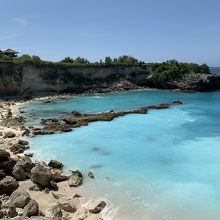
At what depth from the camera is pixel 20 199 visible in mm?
19250

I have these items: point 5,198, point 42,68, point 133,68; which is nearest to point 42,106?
point 42,68

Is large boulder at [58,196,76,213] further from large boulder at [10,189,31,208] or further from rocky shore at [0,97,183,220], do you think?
large boulder at [10,189,31,208]

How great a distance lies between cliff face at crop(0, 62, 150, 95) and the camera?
72250mm

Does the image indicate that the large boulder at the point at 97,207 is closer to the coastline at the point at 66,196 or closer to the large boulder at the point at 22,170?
the coastline at the point at 66,196

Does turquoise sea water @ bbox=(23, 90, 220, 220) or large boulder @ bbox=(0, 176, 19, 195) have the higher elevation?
large boulder @ bbox=(0, 176, 19, 195)

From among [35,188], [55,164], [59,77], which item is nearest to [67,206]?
[35,188]

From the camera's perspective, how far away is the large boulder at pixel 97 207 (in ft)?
63.5

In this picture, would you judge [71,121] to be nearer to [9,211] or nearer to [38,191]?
[38,191]

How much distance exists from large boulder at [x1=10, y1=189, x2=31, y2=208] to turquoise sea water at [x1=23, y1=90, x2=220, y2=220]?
4.06 m

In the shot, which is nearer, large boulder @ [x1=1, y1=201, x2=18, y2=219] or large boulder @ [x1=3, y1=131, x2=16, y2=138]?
large boulder @ [x1=1, y1=201, x2=18, y2=219]

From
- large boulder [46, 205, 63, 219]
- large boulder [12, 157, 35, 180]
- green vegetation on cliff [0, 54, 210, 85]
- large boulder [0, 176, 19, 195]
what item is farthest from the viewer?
green vegetation on cliff [0, 54, 210, 85]

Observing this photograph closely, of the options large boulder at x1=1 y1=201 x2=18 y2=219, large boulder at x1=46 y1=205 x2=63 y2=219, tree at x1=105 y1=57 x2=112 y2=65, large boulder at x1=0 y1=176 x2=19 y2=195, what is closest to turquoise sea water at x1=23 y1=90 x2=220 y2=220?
large boulder at x1=46 y1=205 x2=63 y2=219

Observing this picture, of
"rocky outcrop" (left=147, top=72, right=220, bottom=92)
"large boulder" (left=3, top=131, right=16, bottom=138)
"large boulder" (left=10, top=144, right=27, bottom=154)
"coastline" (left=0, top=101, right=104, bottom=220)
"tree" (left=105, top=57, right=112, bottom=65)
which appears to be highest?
Result: "tree" (left=105, top=57, right=112, bottom=65)

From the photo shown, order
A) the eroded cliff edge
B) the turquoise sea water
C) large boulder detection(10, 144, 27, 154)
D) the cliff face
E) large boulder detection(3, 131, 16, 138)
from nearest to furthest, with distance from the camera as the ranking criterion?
the turquoise sea water
large boulder detection(10, 144, 27, 154)
large boulder detection(3, 131, 16, 138)
the cliff face
the eroded cliff edge
